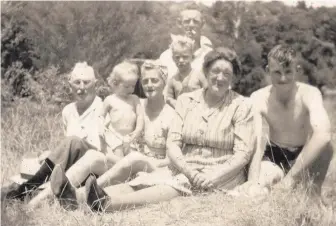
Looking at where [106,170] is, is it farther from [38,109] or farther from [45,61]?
[45,61]

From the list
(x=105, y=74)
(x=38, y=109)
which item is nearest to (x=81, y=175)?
(x=38, y=109)

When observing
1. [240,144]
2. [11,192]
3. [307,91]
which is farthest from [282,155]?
[11,192]

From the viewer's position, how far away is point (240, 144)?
4.82 metres

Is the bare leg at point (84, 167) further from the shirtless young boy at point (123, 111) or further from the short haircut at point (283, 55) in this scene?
the short haircut at point (283, 55)

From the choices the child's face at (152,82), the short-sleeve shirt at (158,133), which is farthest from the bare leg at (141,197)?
the child's face at (152,82)

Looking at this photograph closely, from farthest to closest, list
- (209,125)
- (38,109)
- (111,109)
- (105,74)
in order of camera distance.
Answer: (105,74) < (38,109) < (111,109) < (209,125)

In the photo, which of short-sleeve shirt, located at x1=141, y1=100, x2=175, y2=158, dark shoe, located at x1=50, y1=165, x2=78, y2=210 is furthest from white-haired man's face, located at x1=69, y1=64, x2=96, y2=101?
dark shoe, located at x1=50, y1=165, x2=78, y2=210

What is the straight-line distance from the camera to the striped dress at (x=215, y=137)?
4805 millimetres

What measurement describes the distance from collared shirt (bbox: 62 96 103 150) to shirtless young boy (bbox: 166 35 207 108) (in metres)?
0.83

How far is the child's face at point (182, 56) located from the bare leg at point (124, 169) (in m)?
1.29

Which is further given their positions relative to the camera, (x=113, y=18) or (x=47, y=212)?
(x=113, y=18)

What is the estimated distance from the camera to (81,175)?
16.2 feet

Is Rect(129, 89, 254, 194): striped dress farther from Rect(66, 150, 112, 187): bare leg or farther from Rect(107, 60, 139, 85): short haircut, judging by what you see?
Rect(107, 60, 139, 85): short haircut

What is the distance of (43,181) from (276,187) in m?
2.02
